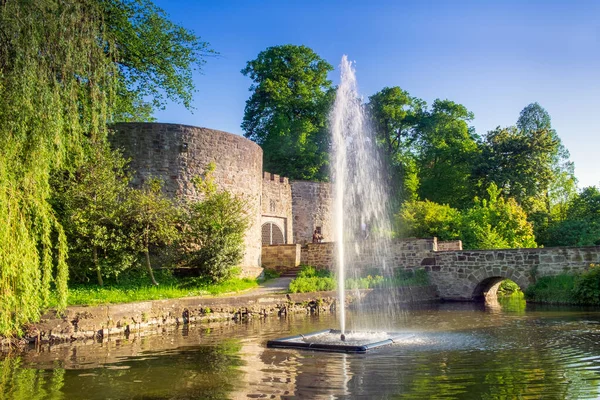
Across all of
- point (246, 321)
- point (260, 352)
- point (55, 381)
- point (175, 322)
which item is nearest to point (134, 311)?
point (175, 322)

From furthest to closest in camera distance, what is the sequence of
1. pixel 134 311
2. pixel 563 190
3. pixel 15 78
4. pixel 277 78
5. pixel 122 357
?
pixel 563 190 → pixel 277 78 → pixel 134 311 → pixel 122 357 → pixel 15 78

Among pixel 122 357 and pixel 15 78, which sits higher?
pixel 15 78

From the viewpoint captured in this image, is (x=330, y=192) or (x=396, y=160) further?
(x=396, y=160)

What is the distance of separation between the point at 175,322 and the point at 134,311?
1.26 meters

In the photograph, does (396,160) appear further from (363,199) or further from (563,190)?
(563,190)

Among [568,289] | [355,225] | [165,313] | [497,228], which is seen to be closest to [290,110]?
[355,225]

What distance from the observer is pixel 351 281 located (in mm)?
20828

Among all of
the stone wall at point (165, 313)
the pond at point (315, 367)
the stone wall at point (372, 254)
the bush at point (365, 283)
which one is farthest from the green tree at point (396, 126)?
the pond at point (315, 367)

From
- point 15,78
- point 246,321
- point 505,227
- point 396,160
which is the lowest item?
point 246,321

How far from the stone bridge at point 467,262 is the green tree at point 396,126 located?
17451 mm

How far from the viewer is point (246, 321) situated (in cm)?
1555

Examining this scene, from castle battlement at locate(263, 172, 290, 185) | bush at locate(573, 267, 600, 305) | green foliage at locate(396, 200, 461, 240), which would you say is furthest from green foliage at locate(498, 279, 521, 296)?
castle battlement at locate(263, 172, 290, 185)

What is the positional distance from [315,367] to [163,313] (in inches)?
277

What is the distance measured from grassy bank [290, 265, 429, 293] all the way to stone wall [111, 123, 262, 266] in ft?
10.8
